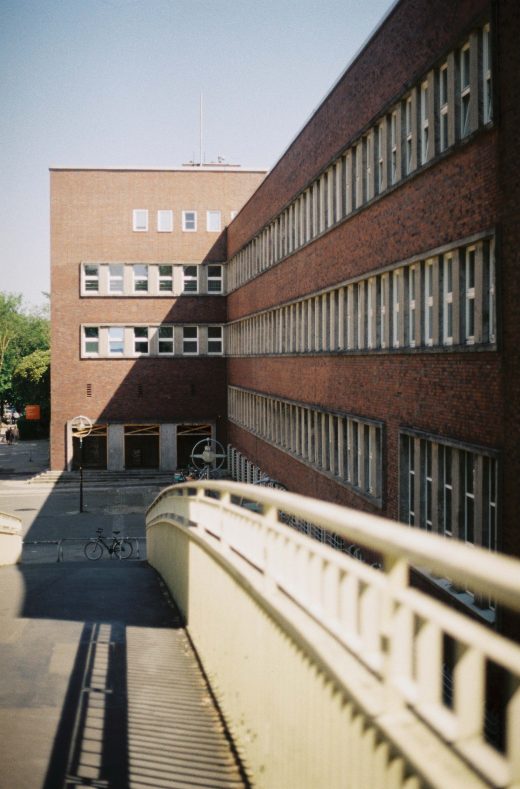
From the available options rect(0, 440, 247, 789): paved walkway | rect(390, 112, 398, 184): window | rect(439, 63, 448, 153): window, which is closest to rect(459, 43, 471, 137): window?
rect(439, 63, 448, 153): window

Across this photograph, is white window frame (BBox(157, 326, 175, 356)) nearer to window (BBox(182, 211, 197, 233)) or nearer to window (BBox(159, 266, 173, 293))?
window (BBox(159, 266, 173, 293))

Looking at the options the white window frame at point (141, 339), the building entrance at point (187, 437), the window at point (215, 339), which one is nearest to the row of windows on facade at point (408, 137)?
the window at point (215, 339)

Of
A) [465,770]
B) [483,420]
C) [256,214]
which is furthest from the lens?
[256,214]

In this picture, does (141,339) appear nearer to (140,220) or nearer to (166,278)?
(166,278)

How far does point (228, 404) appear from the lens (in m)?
46.1

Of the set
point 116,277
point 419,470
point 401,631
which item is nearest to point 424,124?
point 419,470

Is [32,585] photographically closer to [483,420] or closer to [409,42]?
[483,420]

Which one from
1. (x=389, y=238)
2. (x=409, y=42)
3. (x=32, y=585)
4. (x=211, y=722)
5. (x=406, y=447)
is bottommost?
(x=32, y=585)

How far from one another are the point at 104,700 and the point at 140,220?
41531 millimetres

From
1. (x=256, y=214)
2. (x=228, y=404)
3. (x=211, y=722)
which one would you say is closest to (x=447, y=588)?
(x=211, y=722)

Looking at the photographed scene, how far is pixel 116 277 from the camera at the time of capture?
45688 millimetres

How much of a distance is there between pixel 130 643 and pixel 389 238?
1034cm

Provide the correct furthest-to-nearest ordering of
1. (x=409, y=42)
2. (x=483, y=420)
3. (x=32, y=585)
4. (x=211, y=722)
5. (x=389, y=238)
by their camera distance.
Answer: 1. (x=389, y=238)
2. (x=409, y=42)
3. (x=32, y=585)
4. (x=483, y=420)
5. (x=211, y=722)

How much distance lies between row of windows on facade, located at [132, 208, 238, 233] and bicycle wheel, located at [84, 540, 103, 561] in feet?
74.9
